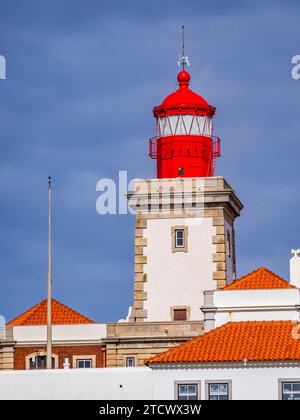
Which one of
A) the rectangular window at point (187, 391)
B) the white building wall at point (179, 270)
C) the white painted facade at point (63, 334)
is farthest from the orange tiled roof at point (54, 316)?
the rectangular window at point (187, 391)

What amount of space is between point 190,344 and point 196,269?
36.3 ft

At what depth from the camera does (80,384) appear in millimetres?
67625

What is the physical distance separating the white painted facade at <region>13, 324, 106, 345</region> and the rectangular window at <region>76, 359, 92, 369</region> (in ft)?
2.13

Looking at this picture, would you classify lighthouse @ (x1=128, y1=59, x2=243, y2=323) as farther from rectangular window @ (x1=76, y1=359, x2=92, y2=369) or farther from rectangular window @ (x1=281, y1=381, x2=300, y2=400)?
rectangular window @ (x1=281, y1=381, x2=300, y2=400)

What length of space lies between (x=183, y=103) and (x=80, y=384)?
60.5 feet

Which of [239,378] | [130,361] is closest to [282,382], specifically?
[239,378]

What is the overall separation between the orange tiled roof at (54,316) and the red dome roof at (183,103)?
28.2 feet

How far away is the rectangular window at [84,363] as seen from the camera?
253 feet

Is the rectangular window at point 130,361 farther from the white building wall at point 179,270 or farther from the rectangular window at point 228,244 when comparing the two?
the rectangular window at point 228,244

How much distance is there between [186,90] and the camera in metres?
84.0

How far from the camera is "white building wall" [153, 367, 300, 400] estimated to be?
2598 inches

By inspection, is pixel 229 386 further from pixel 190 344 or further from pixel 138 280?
pixel 138 280

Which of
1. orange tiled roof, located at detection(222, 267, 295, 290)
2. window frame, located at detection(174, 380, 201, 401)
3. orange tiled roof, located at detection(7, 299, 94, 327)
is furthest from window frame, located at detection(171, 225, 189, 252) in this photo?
window frame, located at detection(174, 380, 201, 401)
